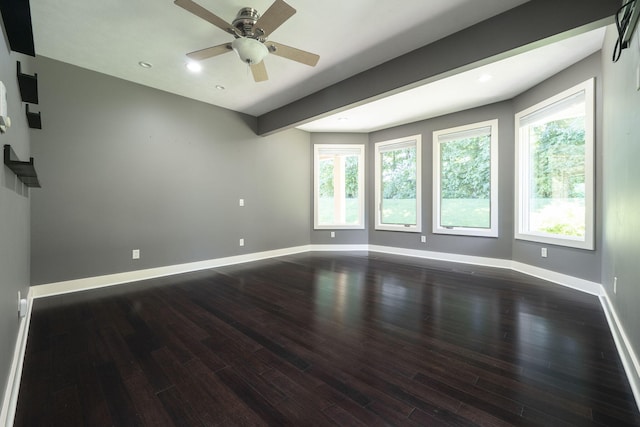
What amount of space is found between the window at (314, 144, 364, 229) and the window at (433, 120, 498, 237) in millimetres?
1627

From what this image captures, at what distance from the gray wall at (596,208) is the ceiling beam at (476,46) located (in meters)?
1.47

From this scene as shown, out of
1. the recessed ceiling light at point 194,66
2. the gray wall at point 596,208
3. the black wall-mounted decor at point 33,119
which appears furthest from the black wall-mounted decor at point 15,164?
the gray wall at point 596,208

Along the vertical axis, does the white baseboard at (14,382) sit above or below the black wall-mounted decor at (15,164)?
below

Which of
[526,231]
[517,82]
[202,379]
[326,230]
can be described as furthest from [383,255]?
[202,379]

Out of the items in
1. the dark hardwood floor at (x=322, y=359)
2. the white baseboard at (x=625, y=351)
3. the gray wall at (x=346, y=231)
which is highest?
the gray wall at (x=346, y=231)

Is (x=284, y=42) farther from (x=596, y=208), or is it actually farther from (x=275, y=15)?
(x=596, y=208)

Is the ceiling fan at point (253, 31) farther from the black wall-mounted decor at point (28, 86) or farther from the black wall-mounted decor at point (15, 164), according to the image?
the black wall-mounted decor at point (15, 164)

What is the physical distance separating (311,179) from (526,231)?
3.94 m

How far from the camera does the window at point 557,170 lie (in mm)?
3086

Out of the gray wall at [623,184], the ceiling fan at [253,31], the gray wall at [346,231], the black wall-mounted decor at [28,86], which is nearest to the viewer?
the gray wall at [623,184]

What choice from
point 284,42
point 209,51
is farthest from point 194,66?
point 284,42

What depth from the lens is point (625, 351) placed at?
1.72m

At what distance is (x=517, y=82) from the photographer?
11.7ft

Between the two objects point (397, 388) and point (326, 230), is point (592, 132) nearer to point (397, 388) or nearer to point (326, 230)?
point (397, 388)
